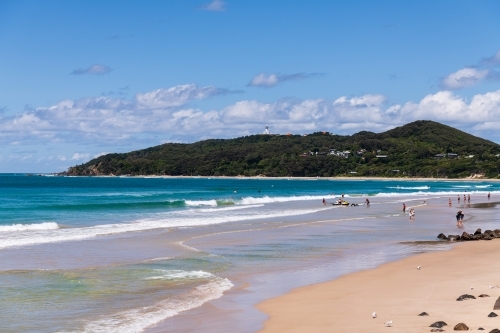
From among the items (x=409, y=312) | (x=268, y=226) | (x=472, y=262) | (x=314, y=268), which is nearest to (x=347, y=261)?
(x=314, y=268)

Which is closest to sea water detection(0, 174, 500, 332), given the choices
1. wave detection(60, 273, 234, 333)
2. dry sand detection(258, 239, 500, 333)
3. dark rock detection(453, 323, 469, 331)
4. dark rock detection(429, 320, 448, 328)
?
wave detection(60, 273, 234, 333)

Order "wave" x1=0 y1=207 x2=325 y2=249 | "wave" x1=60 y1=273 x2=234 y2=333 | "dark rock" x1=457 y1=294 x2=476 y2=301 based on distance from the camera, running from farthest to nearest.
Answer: "wave" x1=0 y1=207 x2=325 y2=249
"dark rock" x1=457 y1=294 x2=476 y2=301
"wave" x1=60 y1=273 x2=234 y2=333

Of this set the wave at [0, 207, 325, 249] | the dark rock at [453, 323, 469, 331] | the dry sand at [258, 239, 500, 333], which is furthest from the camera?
the wave at [0, 207, 325, 249]

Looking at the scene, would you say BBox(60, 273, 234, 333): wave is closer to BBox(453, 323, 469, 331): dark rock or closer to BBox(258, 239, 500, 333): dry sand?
BBox(258, 239, 500, 333): dry sand

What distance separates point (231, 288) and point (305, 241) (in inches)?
480

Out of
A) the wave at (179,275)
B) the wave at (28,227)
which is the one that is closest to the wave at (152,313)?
the wave at (179,275)

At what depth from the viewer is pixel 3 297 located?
1561 cm

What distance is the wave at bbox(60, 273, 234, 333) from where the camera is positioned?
12859mm

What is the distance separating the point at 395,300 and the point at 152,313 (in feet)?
18.6

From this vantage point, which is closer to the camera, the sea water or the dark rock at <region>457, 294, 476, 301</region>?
the sea water

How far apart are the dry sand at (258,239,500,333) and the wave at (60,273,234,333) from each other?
1762 millimetres

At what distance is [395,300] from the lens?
1494 cm

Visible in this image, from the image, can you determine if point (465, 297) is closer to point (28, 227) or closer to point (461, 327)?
point (461, 327)

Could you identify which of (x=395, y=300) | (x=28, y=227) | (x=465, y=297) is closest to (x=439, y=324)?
(x=465, y=297)
